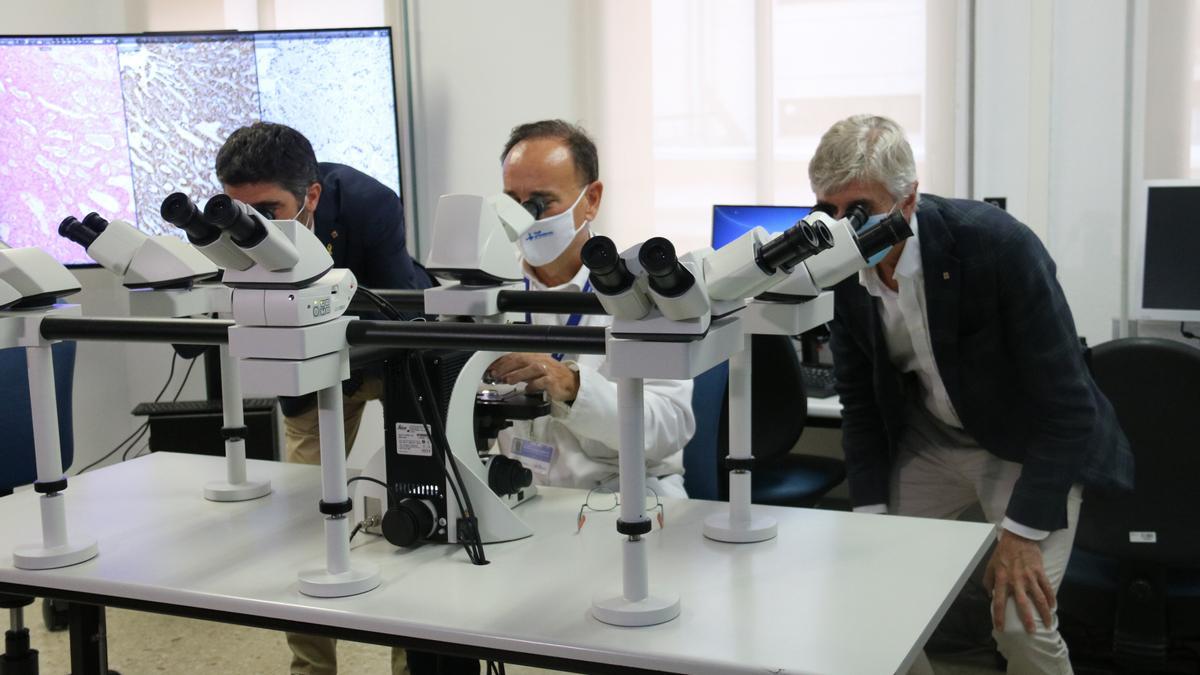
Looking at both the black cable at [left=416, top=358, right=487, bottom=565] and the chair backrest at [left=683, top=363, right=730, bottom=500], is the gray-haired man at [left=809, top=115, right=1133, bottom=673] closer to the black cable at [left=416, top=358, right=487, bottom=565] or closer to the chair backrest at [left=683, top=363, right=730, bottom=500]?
the chair backrest at [left=683, top=363, right=730, bottom=500]

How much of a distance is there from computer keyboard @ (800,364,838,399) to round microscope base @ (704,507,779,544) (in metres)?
1.65

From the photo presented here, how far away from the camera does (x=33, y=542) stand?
1.81 metres

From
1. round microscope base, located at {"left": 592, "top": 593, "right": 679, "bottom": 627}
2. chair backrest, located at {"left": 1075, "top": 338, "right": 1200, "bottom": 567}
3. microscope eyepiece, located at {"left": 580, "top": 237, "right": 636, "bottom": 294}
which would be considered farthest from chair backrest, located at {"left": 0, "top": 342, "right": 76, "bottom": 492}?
chair backrest, located at {"left": 1075, "top": 338, "right": 1200, "bottom": 567}

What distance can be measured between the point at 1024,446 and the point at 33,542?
1723 mm

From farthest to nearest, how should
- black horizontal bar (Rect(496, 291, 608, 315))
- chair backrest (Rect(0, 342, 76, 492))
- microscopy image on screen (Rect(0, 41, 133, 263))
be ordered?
microscopy image on screen (Rect(0, 41, 133, 263))
chair backrest (Rect(0, 342, 76, 492))
black horizontal bar (Rect(496, 291, 608, 315))

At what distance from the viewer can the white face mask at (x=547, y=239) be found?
7.00 ft

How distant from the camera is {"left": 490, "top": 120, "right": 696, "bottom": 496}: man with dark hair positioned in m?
1.97

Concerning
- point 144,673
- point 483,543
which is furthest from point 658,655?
point 144,673

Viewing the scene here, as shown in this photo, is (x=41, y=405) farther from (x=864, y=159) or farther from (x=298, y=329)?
(x=864, y=159)

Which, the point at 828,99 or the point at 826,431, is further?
the point at 826,431

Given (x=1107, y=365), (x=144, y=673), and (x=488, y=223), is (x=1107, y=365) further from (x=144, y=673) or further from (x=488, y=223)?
(x=144, y=673)

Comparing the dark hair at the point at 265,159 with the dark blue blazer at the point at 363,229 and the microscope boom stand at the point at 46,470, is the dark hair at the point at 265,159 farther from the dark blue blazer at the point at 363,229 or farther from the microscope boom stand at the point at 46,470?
the microscope boom stand at the point at 46,470

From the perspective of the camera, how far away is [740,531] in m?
1.75

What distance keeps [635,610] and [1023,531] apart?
0.97m
